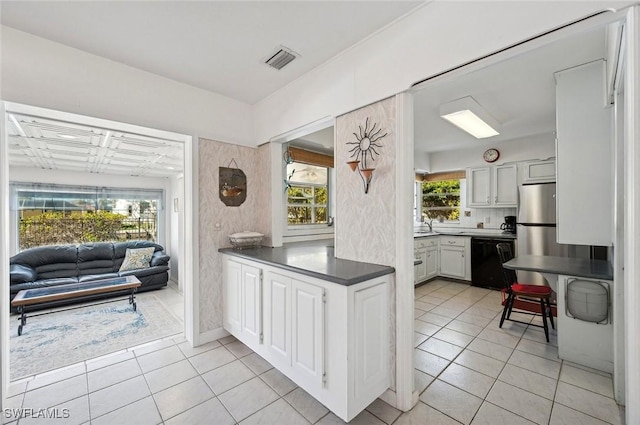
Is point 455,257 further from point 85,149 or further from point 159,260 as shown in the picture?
point 85,149

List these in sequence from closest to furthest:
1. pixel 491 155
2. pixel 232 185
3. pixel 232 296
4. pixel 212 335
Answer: pixel 232 296
pixel 212 335
pixel 232 185
pixel 491 155

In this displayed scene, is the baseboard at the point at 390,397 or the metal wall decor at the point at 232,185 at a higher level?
the metal wall decor at the point at 232,185

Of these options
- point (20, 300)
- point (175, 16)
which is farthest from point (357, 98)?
point (20, 300)

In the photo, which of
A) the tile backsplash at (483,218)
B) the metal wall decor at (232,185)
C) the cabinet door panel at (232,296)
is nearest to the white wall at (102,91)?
the metal wall decor at (232,185)

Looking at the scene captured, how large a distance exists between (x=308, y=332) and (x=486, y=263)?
4.00 m

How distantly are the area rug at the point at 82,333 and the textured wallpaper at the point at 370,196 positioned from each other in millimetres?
2520

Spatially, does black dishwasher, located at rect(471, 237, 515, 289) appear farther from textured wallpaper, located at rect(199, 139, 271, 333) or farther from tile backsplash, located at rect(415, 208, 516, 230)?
textured wallpaper, located at rect(199, 139, 271, 333)

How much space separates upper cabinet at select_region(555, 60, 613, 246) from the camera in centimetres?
218

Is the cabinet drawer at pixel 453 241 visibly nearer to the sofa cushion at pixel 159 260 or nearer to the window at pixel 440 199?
the window at pixel 440 199

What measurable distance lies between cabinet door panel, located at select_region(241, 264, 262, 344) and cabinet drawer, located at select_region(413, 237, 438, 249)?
3159 mm

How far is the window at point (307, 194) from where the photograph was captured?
148 inches

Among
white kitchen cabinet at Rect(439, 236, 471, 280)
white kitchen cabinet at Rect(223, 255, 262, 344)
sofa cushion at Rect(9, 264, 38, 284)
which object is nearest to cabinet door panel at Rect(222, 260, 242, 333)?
white kitchen cabinet at Rect(223, 255, 262, 344)

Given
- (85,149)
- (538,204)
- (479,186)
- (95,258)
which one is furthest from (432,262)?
(95,258)

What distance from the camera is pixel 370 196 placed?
2.00 m
